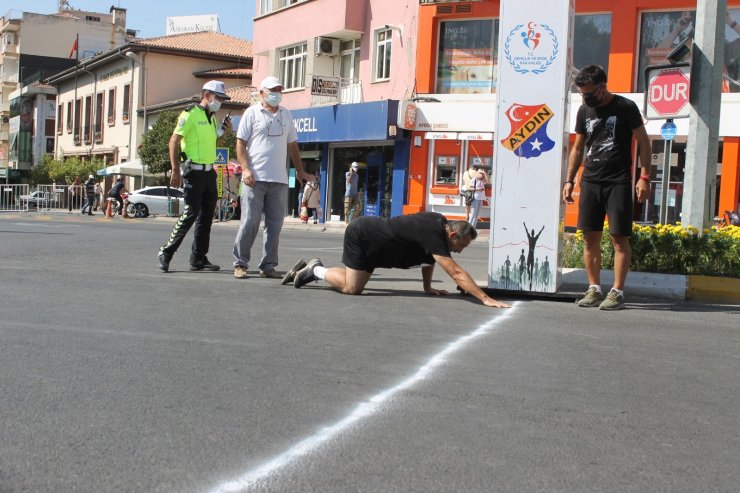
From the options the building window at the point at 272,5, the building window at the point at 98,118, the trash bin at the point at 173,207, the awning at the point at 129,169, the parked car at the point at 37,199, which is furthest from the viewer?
the building window at the point at 98,118

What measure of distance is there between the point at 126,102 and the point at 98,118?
21.6 feet

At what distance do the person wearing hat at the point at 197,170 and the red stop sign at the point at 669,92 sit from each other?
176 inches

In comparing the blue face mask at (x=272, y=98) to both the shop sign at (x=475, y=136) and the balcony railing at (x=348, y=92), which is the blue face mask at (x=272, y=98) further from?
the balcony railing at (x=348, y=92)

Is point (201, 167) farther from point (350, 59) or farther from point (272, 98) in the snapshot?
point (350, 59)

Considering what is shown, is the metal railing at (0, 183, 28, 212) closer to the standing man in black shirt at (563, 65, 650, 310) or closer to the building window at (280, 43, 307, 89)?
the building window at (280, 43, 307, 89)

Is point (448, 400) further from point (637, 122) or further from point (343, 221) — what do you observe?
point (343, 221)

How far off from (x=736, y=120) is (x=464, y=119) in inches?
313

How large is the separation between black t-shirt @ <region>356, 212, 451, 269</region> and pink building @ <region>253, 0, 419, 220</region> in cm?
2118

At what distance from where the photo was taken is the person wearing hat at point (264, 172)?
8391 mm

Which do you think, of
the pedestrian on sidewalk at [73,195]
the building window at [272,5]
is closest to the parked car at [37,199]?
the pedestrian on sidewalk at [73,195]

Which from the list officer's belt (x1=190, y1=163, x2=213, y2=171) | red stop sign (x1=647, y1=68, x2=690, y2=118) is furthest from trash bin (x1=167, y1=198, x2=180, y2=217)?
red stop sign (x1=647, y1=68, x2=690, y2=118)

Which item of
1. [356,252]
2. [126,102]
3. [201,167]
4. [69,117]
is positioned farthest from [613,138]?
[69,117]

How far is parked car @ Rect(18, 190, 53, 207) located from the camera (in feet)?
127

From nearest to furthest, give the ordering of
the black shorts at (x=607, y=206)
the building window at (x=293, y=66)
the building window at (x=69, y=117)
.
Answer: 1. the black shorts at (x=607, y=206)
2. the building window at (x=293, y=66)
3. the building window at (x=69, y=117)
